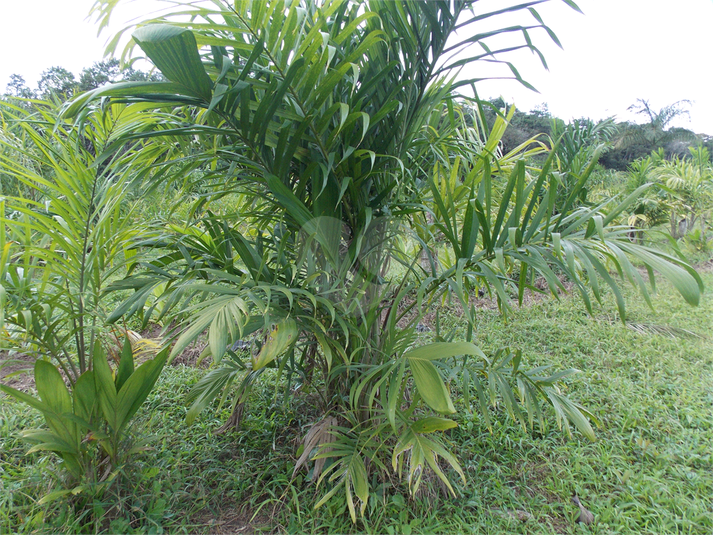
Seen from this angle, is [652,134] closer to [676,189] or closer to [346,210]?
[676,189]

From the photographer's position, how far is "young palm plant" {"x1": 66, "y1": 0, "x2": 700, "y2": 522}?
0.81 metres

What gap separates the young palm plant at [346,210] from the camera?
0.81 m

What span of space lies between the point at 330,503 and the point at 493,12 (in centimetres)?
131

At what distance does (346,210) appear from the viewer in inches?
44.4

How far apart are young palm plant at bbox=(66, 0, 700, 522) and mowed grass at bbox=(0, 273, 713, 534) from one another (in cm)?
13

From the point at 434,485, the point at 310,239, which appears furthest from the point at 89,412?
the point at 434,485

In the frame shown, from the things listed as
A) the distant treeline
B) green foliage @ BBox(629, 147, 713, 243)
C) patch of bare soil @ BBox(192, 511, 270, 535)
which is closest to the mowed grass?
patch of bare soil @ BBox(192, 511, 270, 535)

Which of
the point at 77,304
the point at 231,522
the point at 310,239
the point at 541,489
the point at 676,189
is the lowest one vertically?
the point at 541,489

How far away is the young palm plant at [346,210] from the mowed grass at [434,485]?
133mm

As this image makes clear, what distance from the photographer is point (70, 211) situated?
3.62ft

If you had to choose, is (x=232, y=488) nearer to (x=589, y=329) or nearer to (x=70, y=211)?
(x=70, y=211)

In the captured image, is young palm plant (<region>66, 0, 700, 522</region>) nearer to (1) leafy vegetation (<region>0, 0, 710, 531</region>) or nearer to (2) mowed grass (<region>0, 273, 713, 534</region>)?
(1) leafy vegetation (<region>0, 0, 710, 531</region>)

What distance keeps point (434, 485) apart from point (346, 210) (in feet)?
2.76

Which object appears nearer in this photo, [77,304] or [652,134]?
[77,304]
